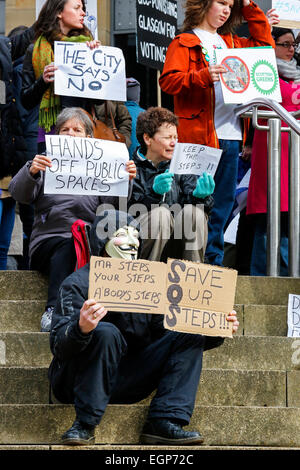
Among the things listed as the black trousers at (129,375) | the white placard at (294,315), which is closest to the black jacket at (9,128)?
the white placard at (294,315)

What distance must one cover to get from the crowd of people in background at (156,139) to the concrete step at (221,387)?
1.29ft

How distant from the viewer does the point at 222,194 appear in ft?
23.4

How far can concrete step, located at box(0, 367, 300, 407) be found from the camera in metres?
5.49

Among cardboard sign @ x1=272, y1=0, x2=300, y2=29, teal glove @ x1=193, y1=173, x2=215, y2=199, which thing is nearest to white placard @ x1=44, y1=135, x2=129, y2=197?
teal glove @ x1=193, y1=173, x2=215, y2=199

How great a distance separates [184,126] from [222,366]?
2.05 metres

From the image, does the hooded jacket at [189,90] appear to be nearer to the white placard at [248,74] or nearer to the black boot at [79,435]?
the white placard at [248,74]

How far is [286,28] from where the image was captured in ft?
26.1

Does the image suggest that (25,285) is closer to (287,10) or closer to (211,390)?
(211,390)

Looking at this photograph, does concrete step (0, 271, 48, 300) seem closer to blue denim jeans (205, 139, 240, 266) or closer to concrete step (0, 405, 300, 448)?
blue denim jeans (205, 139, 240, 266)

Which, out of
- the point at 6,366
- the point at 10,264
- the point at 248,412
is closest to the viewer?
the point at 248,412

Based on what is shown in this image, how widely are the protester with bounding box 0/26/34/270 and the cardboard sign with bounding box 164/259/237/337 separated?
90.7 inches

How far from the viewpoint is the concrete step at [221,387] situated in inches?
216
